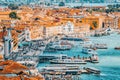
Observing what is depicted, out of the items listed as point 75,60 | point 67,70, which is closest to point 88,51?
point 75,60

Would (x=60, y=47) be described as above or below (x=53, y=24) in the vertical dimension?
below

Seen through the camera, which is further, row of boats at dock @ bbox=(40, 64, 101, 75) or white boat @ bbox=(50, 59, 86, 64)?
white boat @ bbox=(50, 59, 86, 64)

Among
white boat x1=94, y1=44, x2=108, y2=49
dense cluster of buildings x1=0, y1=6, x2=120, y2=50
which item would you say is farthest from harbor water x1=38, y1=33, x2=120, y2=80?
dense cluster of buildings x1=0, y1=6, x2=120, y2=50

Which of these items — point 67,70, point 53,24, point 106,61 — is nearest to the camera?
point 67,70

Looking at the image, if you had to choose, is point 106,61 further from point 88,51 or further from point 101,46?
point 101,46

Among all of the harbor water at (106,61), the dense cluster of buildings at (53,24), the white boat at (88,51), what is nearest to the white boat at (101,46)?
the harbor water at (106,61)

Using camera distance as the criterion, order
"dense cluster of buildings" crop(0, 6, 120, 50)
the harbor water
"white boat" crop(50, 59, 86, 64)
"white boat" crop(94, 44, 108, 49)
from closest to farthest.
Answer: the harbor water
"white boat" crop(50, 59, 86, 64)
"white boat" crop(94, 44, 108, 49)
"dense cluster of buildings" crop(0, 6, 120, 50)

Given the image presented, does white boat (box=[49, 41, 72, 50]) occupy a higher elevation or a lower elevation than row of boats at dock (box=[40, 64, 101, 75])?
lower

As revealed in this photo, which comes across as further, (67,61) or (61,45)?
(61,45)

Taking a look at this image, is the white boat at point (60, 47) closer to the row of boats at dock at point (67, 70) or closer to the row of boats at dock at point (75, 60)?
the row of boats at dock at point (75, 60)

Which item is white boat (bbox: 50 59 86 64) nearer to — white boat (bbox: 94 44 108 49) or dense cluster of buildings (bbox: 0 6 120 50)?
dense cluster of buildings (bbox: 0 6 120 50)

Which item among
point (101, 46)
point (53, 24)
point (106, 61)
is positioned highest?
point (53, 24)

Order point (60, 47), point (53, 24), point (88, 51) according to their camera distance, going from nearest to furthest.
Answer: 1. point (88, 51)
2. point (60, 47)
3. point (53, 24)
